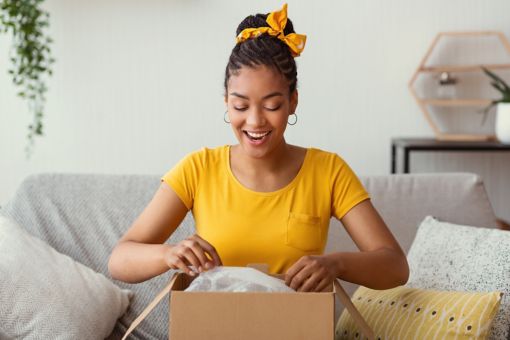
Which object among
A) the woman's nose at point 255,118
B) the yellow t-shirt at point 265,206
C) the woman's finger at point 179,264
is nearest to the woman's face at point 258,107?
the woman's nose at point 255,118

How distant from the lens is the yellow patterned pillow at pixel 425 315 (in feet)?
5.49

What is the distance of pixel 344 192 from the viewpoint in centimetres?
175

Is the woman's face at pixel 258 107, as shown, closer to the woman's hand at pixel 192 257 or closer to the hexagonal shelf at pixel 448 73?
the woman's hand at pixel 192 257

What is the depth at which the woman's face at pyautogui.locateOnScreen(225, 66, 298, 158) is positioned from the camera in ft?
5.29

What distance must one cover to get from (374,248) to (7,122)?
2.58 meters

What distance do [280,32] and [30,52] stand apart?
6.77 ft

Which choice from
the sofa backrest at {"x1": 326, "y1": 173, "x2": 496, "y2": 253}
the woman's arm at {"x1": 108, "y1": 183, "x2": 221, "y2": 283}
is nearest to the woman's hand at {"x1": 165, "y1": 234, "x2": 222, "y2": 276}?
the woman's arm at {"x1": 108, "y1": 183, "x2": 221, "y2": 283}

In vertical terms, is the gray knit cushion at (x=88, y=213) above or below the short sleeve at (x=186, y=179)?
below

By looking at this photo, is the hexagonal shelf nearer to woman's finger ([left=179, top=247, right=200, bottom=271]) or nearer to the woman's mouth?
the woman's mouth

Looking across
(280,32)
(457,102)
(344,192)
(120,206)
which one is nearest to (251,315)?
(344,192)

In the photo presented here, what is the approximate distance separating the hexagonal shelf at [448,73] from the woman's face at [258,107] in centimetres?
200

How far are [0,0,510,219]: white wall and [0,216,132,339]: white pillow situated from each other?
1.70 meters

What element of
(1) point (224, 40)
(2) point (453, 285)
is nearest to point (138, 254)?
(2) point (453, 285)

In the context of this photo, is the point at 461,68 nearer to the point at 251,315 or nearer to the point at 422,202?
the point at 422,202
